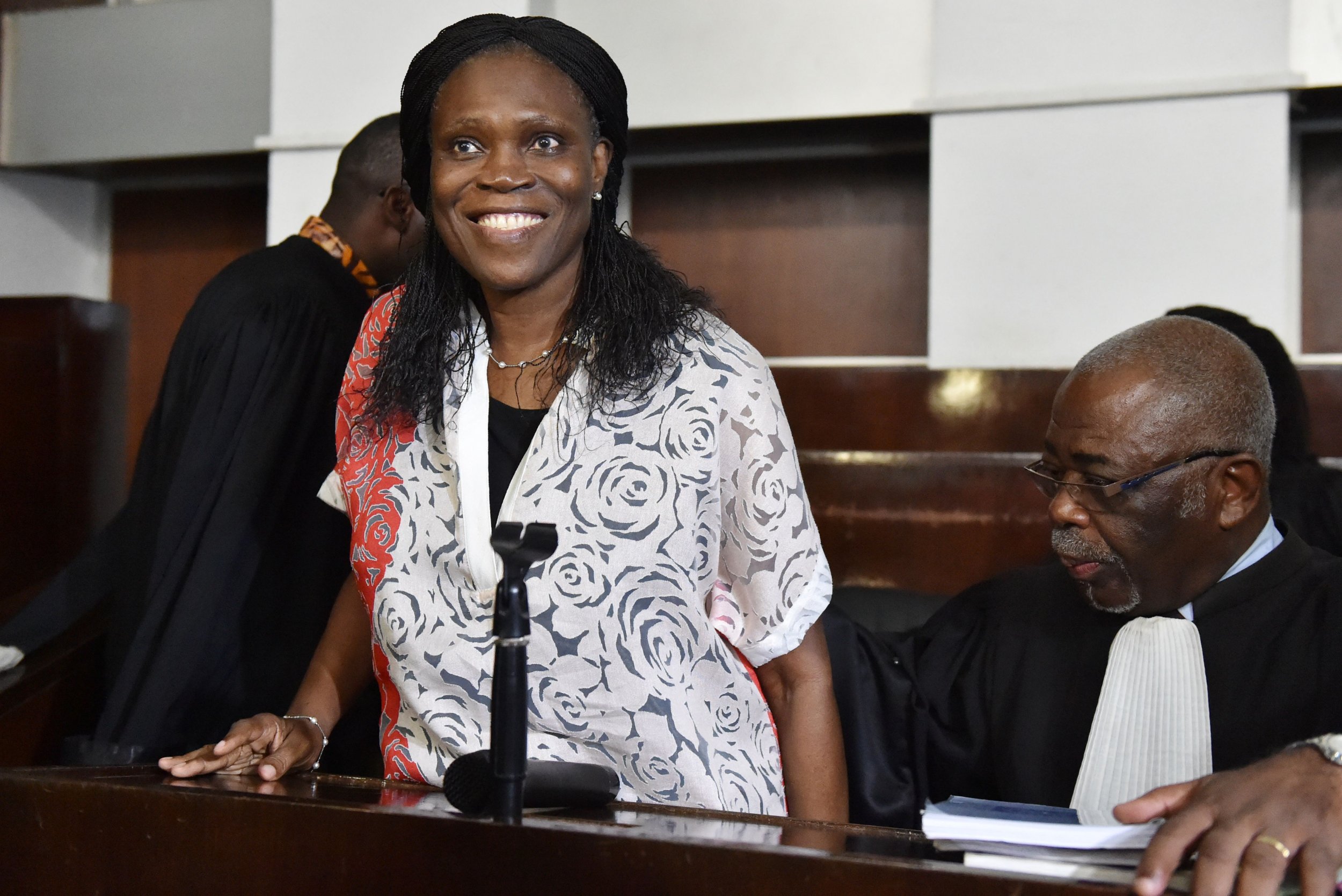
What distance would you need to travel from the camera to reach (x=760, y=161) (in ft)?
17.4

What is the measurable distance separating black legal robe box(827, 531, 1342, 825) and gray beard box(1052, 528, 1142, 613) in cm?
7

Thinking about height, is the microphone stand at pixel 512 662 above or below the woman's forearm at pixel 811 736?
above

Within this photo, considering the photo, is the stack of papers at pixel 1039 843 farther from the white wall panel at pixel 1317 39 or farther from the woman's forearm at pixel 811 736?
the white wall panel at pixel 1317 39

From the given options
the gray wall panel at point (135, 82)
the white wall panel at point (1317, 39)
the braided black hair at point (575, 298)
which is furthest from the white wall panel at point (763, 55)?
the braided black hair at point (575, 298)

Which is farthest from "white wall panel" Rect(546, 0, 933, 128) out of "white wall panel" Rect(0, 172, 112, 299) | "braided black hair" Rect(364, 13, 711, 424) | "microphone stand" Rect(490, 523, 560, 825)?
"microphone stand" Rect(490, 523, 560, 825)

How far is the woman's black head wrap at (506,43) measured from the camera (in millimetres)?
1842

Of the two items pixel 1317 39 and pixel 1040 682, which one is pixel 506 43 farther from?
pixel 1317 39

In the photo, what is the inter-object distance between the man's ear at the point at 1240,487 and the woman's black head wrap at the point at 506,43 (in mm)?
966

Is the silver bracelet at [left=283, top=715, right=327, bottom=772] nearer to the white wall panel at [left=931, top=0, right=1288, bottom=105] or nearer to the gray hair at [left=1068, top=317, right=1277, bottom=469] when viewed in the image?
the gray hair at [left=1068, top=317, right=1277, bottom=469]

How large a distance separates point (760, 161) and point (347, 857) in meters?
4.39

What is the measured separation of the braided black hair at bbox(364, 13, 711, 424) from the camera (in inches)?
72.4


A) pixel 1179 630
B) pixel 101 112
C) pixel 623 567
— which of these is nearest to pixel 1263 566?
pixel 1179 630

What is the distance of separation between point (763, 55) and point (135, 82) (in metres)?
2.80

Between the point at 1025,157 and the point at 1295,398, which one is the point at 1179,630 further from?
the point at 1025,157
